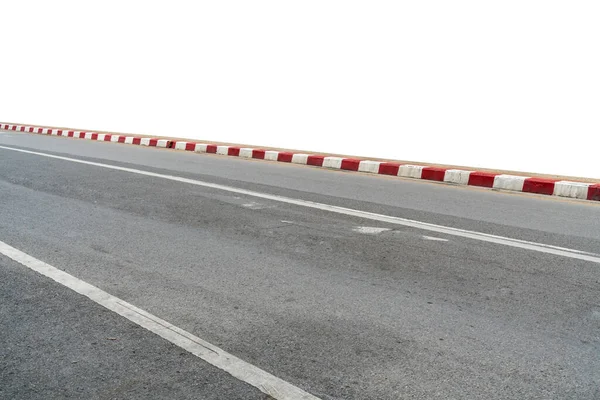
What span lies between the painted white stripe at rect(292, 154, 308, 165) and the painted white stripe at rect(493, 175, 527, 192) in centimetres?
454

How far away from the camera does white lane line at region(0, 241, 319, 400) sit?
2.96 m

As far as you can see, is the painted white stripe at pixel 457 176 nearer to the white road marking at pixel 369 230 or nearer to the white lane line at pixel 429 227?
the white lane line at pixel 429 227

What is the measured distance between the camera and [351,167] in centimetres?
1326

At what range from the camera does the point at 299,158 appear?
14.4 meters

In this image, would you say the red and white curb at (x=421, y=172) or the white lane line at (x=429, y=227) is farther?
the red and white curb at (x=421, y=172)

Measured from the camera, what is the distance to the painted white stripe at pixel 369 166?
1277cm

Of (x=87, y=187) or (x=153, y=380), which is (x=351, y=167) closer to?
(x=87, y=187)

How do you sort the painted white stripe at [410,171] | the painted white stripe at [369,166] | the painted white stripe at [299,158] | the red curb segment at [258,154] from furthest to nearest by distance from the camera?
the red curb segment at [258,154] → the painted white stripe at [299,158] → the painted white stripe at [369,166] → the painted white stripe at [410,171]

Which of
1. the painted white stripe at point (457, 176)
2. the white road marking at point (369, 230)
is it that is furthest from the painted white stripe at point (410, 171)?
the white road marking at point (369, 230)

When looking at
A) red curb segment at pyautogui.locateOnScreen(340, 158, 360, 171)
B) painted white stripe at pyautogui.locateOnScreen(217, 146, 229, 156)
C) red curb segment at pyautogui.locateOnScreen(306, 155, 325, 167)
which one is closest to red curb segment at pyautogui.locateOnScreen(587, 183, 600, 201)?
red curb segment at pyautogui.locateOnScreen(340, 158, 360, 171)

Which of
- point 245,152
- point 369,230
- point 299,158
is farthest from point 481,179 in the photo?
point 245,152

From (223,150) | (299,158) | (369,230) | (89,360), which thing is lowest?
(89,360)

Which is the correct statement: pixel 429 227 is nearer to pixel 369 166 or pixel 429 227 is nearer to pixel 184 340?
pixel 184 340

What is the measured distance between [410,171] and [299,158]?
2.99 metres
